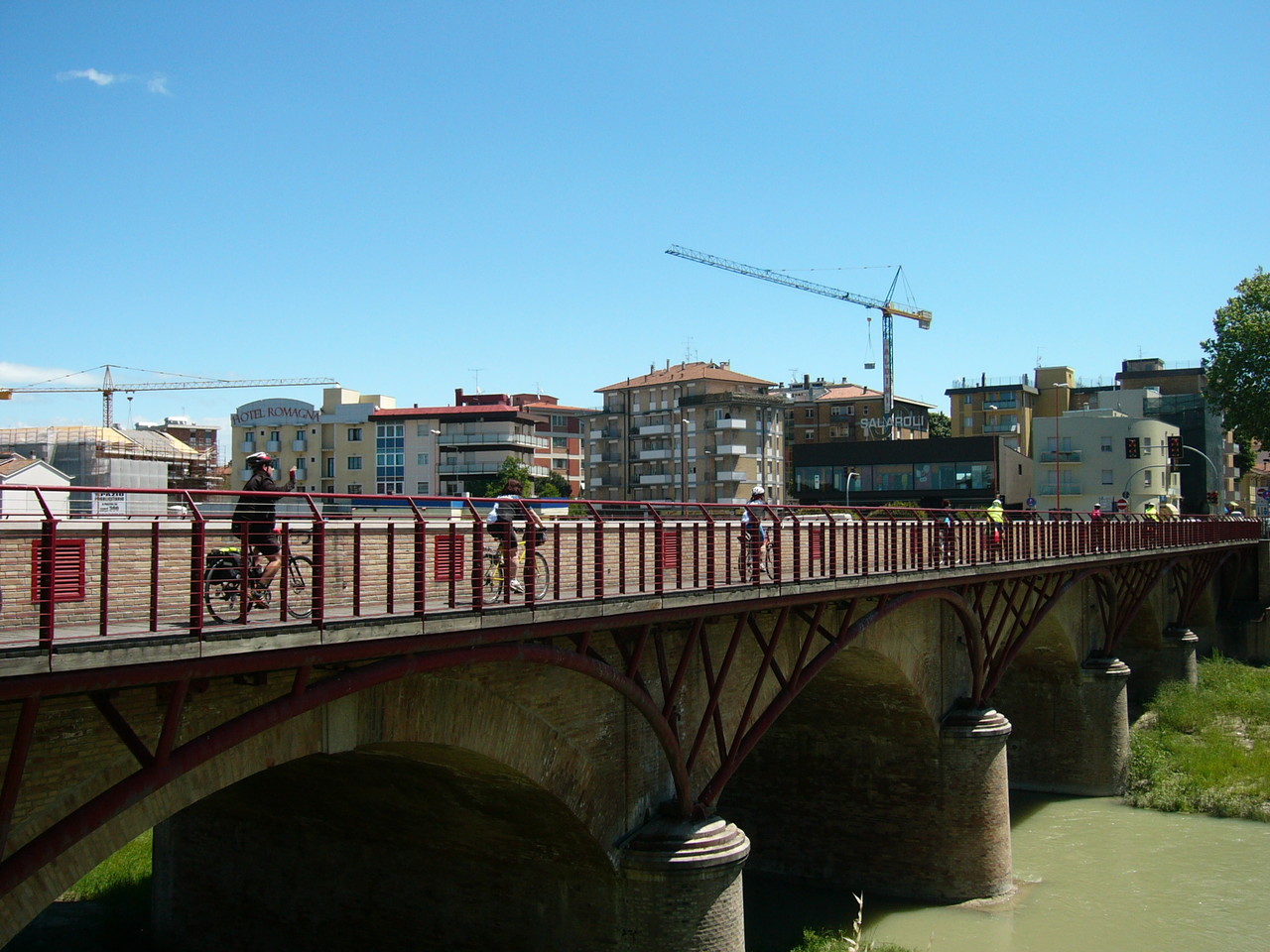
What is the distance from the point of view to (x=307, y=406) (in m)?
74.6

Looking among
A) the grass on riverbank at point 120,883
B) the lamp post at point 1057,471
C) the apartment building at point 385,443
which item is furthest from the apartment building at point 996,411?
the grass on riverbank at point 120,883

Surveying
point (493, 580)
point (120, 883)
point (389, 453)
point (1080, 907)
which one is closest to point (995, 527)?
point (1080, 907)

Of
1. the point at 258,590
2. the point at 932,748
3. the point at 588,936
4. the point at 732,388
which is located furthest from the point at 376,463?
the point at 258,590

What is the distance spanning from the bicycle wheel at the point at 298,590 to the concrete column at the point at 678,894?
22.2 ft

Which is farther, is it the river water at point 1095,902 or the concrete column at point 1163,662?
the concrete column at point 1163,662

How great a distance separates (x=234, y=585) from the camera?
30.2 feet

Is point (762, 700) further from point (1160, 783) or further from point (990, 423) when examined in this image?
point (990, 423)

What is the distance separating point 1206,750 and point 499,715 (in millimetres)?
31010

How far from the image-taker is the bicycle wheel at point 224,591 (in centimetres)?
902

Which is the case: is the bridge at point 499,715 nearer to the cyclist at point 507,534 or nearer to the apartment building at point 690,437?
the cyclist at point 507,534

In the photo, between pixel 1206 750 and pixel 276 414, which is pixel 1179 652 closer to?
pixel 1206 750

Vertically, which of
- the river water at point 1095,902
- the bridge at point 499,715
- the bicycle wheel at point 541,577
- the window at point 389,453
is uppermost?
the window at point 389,453

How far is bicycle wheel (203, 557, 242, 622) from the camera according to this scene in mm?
9016

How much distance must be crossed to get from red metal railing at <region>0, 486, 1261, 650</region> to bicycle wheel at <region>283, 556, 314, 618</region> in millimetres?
28
